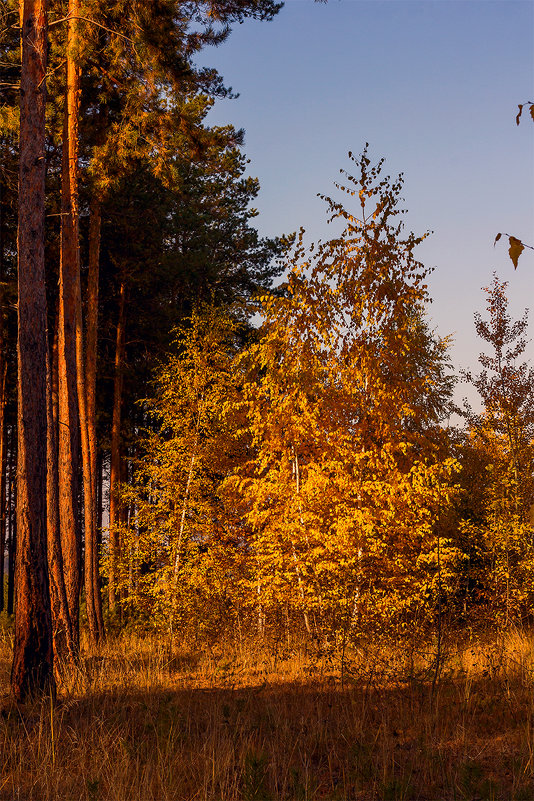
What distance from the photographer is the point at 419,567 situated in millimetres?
9852

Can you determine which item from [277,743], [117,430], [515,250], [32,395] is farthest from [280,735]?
[117,430]

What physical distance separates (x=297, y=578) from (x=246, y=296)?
13222mm

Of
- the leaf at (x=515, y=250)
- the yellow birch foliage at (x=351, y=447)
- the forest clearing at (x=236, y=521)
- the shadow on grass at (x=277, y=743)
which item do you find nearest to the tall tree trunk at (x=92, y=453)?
the forest clearing at (x=236, y=521)

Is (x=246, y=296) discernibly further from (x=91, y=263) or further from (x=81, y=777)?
(x=81, y=777)

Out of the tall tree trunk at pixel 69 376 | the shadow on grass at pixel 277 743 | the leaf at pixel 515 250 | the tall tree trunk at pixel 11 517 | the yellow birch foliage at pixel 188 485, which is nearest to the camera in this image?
the leaf at pixel 515 250

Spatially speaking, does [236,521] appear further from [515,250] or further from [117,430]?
[515,250]

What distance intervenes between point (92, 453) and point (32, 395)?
26.3ft

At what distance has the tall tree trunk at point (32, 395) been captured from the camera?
7.36 m

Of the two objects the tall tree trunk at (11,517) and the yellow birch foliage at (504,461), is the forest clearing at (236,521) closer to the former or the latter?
the yellow birch foliage at (504,461)

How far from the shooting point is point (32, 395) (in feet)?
25.6

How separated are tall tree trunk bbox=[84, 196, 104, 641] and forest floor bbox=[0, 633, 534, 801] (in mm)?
6569

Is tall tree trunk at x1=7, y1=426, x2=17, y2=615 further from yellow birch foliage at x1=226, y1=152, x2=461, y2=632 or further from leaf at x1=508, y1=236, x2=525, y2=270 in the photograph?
leaf at x1=508, y1=236, x2=525, y2=270

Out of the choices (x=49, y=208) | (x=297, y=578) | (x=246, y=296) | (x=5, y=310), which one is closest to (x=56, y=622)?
(x=297, y=578)

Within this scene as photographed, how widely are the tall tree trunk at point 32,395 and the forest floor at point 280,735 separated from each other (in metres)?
0.55
